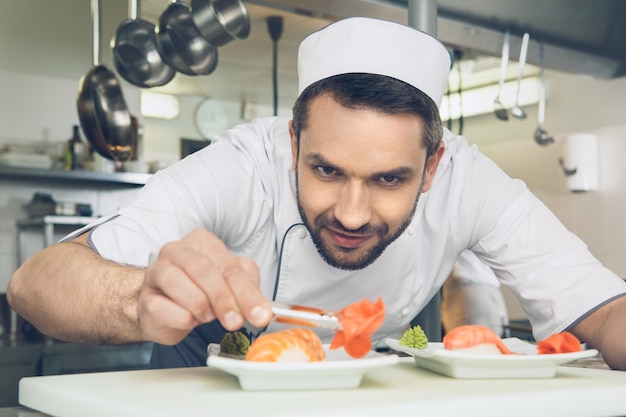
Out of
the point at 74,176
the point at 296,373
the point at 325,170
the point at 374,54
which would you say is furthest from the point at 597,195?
the point at 296,373

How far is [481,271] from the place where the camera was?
312 centimetres

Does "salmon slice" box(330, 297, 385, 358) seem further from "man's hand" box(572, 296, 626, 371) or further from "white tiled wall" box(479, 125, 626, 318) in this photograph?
"white tiled wall" box(479, 125, 626, 318)

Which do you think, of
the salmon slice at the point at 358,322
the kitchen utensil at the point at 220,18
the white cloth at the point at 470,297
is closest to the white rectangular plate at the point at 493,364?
the salmon slice at the point at 358,322

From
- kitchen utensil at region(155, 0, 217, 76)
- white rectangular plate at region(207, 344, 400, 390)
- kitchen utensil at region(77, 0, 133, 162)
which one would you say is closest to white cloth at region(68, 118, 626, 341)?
white rectangular plate at region(207, 344, 400, 390)

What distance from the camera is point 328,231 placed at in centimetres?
133

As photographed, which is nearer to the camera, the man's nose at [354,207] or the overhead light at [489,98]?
the man's nose at [354,207]

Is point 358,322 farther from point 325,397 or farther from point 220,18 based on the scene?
point 220,18

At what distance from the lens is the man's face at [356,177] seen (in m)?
1.26

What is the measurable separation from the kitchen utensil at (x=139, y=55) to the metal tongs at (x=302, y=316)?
2441 mm

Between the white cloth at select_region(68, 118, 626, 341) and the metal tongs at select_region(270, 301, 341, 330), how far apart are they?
51cm

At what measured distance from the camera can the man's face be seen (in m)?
1.26

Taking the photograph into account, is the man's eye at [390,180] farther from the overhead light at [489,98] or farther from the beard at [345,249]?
A: the overhead light at [489,98]

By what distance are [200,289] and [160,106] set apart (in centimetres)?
680

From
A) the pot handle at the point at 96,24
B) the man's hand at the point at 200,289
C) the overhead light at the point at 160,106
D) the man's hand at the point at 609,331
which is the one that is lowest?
the man's hand at the point at 609,331
